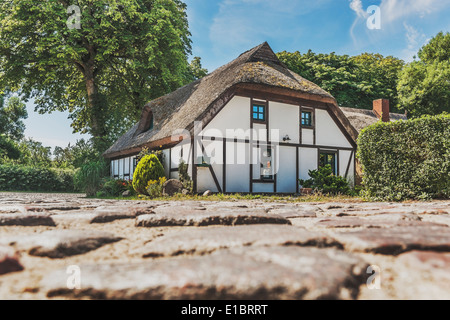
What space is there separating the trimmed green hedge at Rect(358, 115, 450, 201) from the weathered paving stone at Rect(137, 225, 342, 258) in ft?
22.1

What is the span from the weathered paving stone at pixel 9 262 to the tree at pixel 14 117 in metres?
46.2

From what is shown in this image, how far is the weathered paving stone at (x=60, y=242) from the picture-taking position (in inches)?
65.8

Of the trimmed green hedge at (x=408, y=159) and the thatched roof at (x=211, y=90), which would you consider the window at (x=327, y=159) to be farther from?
the trimmed green hedge at (x=408, y=159)

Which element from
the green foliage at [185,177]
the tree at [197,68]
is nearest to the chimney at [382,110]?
the tree at [197,68]

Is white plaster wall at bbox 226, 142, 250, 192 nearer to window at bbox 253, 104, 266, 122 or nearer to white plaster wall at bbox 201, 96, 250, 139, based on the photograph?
white plaster wall at bbox 201, 96, 250, 139

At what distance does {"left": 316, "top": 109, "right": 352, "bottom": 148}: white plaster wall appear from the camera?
15453mm

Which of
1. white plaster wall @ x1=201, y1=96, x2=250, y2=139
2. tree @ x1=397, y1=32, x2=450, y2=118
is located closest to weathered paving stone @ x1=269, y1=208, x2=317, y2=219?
white plaster wall @ x1=201, y1=96, x2=250, y2=139

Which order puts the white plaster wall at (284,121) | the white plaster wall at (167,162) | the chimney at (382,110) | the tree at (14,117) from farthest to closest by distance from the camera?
the tree at (14,117) → the chimney at (382,110) → the white plaster wall at (284,121) → the white plaster wall at (167,162)

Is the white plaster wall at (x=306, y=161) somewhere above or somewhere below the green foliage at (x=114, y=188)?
above

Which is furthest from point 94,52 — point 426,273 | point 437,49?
point 437,49

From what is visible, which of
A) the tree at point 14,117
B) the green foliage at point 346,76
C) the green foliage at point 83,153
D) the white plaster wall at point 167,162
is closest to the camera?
Answer: the white plaster wall at point 167,162

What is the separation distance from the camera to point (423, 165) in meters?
7.61

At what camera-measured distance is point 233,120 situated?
1328 centimetres
